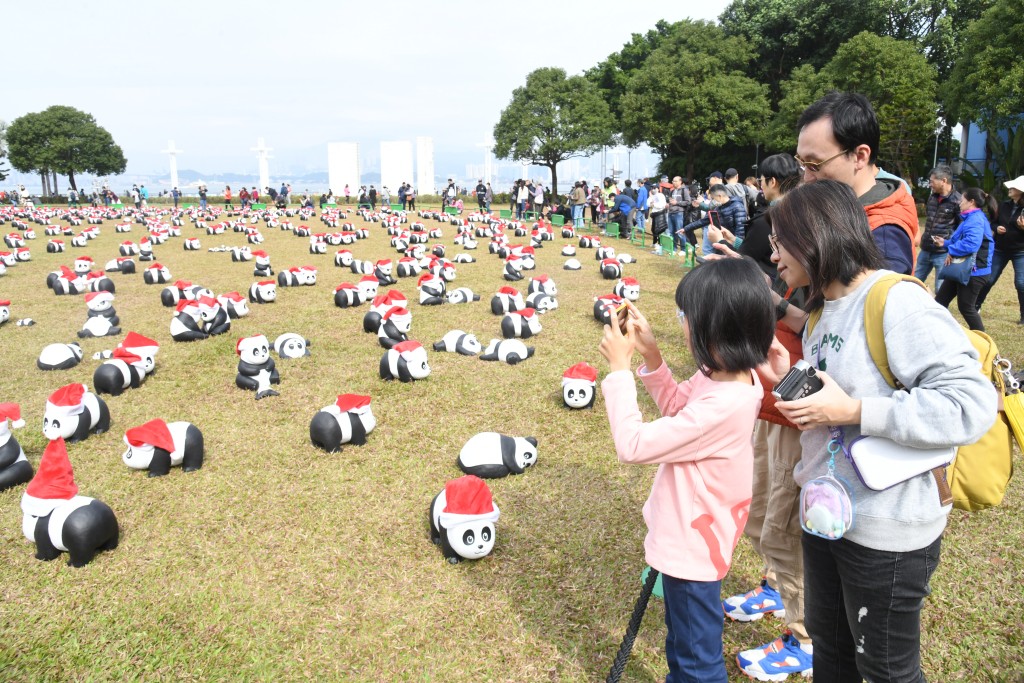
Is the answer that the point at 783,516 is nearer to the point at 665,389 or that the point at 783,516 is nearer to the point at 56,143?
the point at 665,389

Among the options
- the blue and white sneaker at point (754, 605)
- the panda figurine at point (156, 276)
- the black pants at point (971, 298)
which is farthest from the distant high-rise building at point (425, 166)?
the blue and white sneaker at point (754, 605)

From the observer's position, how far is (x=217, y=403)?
6.67m

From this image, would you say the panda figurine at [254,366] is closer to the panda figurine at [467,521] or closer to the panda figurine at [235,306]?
the panda figurine at [235,306]

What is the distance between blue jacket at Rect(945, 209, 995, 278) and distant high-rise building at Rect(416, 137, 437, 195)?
58.8 m

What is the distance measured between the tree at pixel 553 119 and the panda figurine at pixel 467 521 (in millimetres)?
35892

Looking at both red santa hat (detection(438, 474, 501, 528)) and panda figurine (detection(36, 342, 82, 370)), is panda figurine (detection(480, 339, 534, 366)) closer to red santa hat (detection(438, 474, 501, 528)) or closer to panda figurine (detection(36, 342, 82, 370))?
red santa hat (detection(438, 474, 501, 528))

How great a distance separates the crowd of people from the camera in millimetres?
1896

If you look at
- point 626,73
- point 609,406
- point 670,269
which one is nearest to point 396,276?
→ point 670,269

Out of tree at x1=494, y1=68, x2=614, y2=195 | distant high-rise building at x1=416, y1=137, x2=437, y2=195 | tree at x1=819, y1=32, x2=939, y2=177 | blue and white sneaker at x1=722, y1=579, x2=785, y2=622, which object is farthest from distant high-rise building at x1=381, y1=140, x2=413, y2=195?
blue and white sneaker at x1=722, y1=579, x2=785, y2=622

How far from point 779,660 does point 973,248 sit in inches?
267

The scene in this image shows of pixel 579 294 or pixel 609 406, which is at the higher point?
pixel 609 406

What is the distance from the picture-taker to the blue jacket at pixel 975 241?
769 cm

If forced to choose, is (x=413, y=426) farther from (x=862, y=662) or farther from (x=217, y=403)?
(x=862, y=662)

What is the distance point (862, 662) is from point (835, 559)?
1.06 feet
